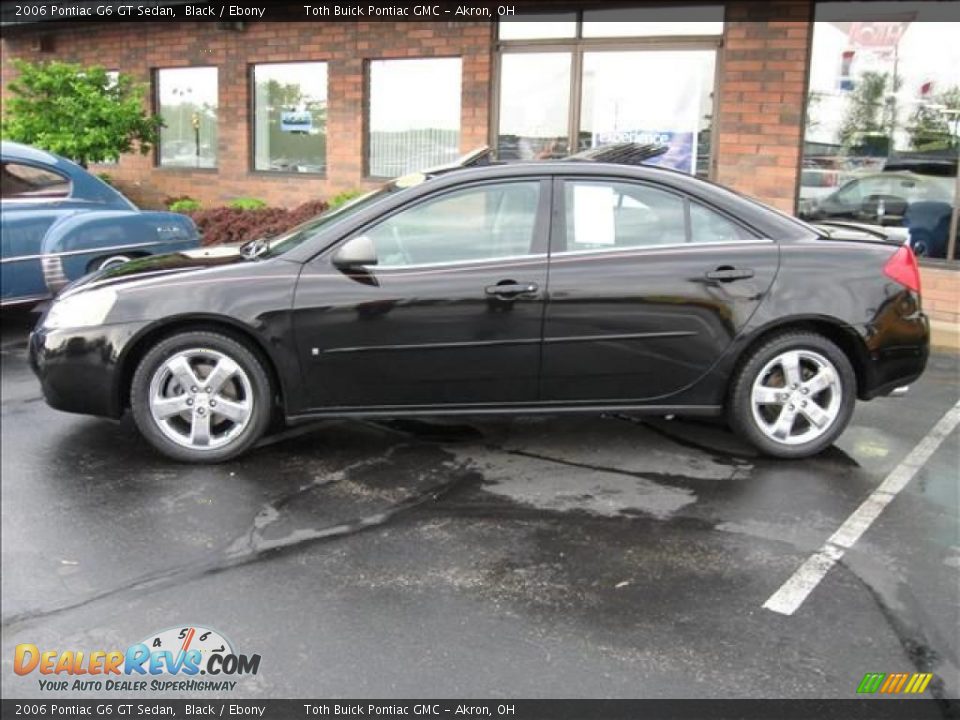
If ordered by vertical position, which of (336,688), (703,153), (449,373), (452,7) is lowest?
(336,688)

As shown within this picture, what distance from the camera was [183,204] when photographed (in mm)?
12578

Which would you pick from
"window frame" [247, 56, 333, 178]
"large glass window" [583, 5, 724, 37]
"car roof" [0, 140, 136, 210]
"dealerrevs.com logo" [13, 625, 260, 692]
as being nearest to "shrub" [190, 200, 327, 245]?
"window frame" [247, 56, 333, 178]

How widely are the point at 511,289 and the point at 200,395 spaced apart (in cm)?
166

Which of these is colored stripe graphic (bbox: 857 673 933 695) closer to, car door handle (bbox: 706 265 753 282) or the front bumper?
car door handle (bbox: 706 265 753 282)

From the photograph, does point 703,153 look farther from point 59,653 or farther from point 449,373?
point 59,653

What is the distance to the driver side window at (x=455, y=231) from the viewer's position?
4746 millimetres

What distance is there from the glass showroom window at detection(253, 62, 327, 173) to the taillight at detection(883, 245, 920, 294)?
8.67 meters

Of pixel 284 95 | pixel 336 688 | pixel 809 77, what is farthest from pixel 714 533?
pixel 284 95

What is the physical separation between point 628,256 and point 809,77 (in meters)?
5.56

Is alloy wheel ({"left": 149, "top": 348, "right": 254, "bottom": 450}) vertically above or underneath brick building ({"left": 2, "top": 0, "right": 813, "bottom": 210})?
underneath

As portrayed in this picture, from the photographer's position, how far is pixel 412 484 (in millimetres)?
4559

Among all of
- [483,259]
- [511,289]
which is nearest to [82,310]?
[483,259]

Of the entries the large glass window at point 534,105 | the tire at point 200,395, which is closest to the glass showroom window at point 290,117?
the large glass window at point 534,105

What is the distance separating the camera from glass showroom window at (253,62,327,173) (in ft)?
40.2
